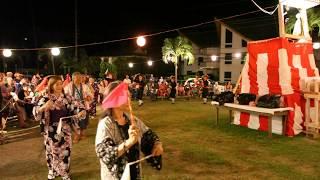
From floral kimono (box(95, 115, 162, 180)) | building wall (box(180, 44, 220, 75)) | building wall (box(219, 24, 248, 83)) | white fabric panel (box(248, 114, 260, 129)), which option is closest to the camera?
floral kimono (box(95, 115, 162, 180))

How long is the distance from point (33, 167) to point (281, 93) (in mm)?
7540

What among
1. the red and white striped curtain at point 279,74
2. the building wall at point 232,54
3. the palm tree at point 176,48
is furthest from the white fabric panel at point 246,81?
the building wall at point 232,54

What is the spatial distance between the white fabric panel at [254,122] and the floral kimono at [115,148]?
8.20m

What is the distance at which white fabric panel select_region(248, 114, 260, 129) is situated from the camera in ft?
35.2

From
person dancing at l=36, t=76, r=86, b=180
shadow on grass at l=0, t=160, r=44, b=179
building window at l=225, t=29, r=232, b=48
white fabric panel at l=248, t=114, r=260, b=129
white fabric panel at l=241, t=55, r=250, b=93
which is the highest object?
building window at l=225, t=29, r=232, b=48

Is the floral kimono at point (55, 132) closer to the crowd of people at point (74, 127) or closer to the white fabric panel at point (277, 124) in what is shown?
the crowd of people at point (74, 127)

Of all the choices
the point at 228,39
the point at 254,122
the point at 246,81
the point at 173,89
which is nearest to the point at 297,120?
the point at 254,122

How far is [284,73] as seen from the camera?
9961 mm

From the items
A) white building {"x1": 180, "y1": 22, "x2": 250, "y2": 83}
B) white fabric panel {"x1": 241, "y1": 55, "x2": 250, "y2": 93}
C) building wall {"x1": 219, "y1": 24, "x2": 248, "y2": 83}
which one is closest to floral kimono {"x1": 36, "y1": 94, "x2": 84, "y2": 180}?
white fabric panel {"x1": 241, "y1": 55, "x2": 250, "y2": 93}

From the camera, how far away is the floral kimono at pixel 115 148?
9.39ft

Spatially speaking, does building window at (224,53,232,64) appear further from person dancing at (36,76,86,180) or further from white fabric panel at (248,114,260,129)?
person dancing at (36,76,86,180)

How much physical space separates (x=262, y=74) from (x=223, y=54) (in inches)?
1174

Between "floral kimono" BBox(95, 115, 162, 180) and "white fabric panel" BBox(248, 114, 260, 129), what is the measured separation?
820cm

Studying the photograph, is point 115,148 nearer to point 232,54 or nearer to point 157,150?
point 157,150
